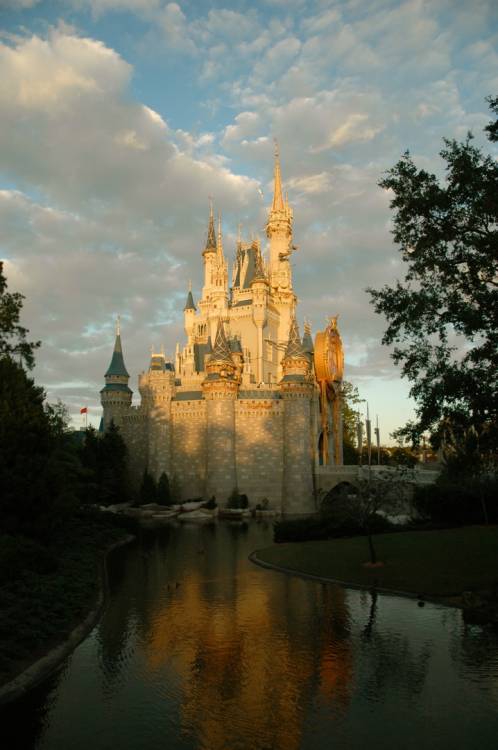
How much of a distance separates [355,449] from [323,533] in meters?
54.1

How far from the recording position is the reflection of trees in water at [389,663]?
36.0 ft

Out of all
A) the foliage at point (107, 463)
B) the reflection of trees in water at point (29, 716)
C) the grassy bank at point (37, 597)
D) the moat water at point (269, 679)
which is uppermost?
the foliage at point (107, 463)

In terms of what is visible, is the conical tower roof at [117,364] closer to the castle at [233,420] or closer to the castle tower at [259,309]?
the castle at [233,420]

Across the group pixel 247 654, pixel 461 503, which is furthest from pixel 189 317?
pixel 247 654

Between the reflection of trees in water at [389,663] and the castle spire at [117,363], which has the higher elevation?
the castle spire at [117,363]

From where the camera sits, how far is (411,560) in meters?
22.8

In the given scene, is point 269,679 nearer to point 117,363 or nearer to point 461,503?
point 461,503

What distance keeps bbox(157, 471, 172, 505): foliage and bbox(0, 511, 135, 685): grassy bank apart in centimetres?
3400

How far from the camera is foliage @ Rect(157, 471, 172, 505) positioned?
5931cm

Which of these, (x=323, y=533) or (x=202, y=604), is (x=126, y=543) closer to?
(x=323, y=533)

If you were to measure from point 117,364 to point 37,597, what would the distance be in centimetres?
5631

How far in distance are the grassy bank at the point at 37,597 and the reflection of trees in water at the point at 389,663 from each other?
21.8ft

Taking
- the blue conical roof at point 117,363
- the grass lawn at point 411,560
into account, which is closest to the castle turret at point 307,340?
the blue conical roof at point 117,363

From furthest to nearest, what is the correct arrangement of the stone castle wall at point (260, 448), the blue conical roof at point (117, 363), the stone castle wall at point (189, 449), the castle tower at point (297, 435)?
the blue conical roof at point (117, 363)
the stone castle wall at point (189, 449)
the stone castle wall at point (260, 448)
the castle tower at point (297, 435)
